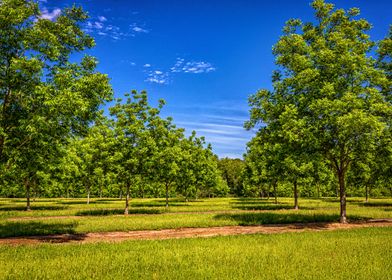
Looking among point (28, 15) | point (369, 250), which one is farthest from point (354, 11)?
point (28, 15)

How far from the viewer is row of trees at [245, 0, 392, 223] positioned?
77.8 ft

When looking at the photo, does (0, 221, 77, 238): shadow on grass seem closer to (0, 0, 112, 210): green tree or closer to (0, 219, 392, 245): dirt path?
(0, 219, 392, 245): dirt path

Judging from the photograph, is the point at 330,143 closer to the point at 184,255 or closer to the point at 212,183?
the point at 184,255

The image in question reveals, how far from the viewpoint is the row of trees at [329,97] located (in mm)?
23719

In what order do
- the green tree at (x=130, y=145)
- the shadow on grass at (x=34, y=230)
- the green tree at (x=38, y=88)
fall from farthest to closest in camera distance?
the green tree at (x=130, y=145), the shadow on grass at (x=34, y=230), the green tree at (x=38, y=88)

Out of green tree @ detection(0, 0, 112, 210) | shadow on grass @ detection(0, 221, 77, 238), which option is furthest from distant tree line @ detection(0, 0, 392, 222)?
shadow on grass @ detection(0, 221, 77, 238)

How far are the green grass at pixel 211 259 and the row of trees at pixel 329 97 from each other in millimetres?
8718

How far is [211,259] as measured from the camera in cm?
1325

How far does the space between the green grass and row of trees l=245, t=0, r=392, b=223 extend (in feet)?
28.6

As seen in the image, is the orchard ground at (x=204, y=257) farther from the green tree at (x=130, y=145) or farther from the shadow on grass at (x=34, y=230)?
the green tree at (x=130, y=145)

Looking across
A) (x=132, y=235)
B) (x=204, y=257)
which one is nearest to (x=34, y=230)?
(x=132, y=235)

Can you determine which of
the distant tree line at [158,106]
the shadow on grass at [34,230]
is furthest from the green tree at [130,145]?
the shadow on grass at [34,230]

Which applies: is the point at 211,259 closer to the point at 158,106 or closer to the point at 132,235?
the point at 132,235

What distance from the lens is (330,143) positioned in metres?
25.9
